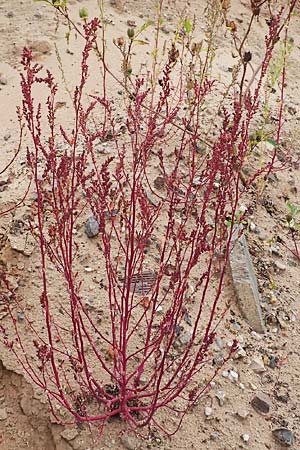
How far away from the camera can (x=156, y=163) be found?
11.7 feet

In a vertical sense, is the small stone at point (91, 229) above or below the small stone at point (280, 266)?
above

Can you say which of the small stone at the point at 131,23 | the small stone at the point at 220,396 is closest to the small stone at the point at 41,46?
the small stone at the point at 131,23

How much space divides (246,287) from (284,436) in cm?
75

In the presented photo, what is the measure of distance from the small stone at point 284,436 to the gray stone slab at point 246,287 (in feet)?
1.73

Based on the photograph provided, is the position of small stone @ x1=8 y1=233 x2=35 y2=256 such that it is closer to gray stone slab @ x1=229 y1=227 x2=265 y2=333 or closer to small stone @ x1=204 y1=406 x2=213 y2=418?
gray stone slab @ x1=229 y1=227 x2=265 y2=333

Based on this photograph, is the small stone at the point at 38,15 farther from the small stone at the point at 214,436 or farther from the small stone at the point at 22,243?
the small stone at the point at 214,436

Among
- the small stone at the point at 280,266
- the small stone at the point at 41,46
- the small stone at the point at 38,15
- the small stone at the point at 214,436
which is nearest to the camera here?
the small stone at the point at 214,436

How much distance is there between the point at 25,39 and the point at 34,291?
9.42 ft

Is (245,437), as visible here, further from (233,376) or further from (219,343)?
(219,343)

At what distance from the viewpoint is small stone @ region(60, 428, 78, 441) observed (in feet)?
7.86

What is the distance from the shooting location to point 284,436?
2527 mm

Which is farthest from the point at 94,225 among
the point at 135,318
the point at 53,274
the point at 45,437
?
the point at 45,437

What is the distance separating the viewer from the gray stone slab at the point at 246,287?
297 cm

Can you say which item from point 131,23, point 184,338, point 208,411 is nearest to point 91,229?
point 184,338
